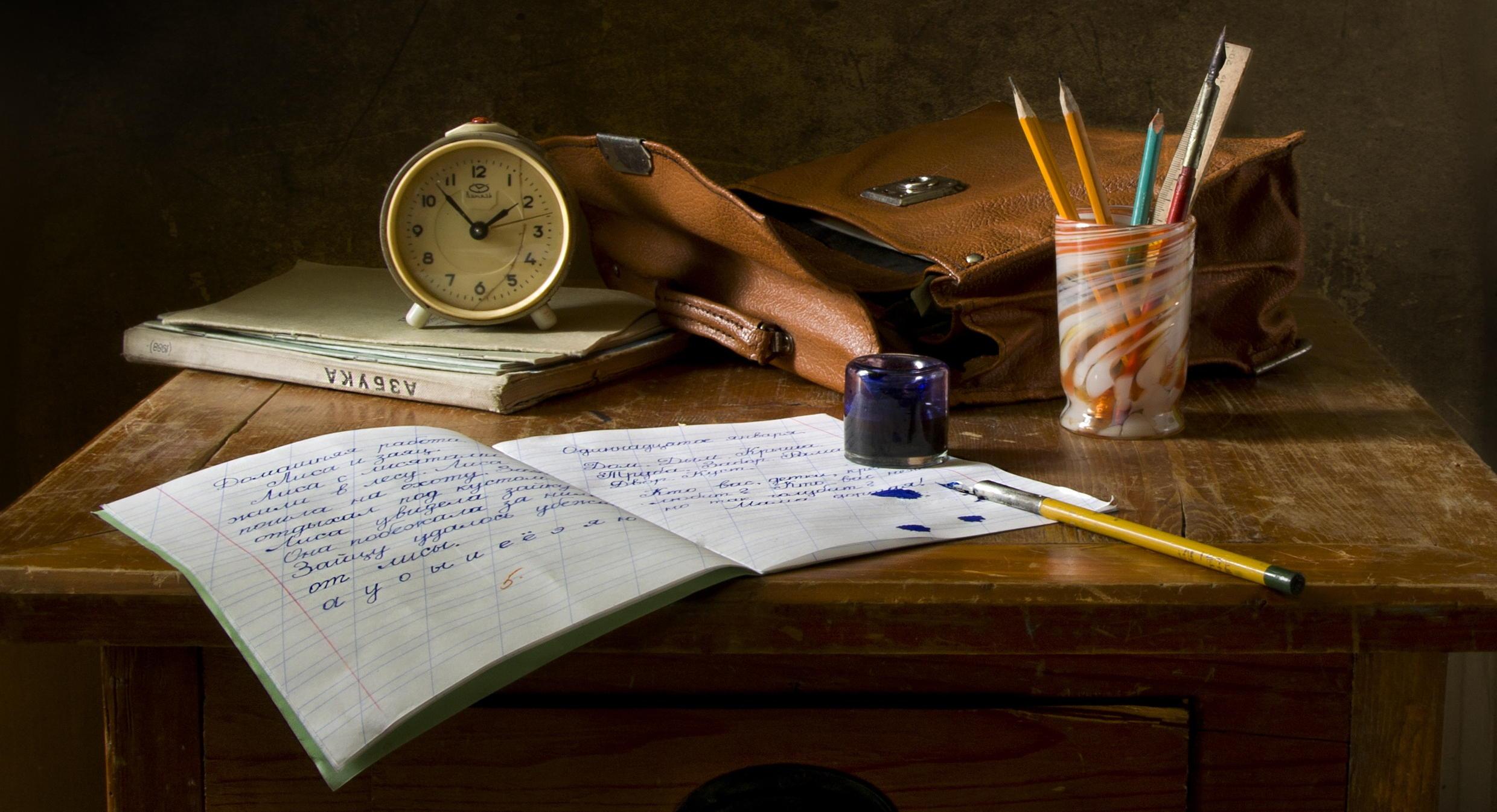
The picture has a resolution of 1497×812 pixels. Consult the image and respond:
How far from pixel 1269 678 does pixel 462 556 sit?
440 millimetres

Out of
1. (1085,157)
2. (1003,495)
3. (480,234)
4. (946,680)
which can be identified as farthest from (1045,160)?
(480,234)

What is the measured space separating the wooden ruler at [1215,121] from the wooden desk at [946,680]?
0.87ft

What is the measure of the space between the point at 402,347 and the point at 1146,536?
2.11 feet

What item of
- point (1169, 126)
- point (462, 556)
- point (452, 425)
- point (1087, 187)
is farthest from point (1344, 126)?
point (462, 556)

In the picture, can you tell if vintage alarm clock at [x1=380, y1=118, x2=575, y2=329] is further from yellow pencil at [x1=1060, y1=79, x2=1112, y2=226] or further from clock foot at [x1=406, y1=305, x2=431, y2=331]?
yellow pencil at [x1=1060, y1=79, x2=1112, y2=226]

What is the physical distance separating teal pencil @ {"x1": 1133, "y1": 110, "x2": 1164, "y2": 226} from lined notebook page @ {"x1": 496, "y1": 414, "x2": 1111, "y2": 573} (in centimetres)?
21

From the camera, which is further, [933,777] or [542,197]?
[542,197]

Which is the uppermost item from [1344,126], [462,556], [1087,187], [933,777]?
[1344,126]

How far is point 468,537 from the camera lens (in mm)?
722

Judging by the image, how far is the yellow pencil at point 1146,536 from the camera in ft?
2.14

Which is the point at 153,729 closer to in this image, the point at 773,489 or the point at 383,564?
the point at 383,564

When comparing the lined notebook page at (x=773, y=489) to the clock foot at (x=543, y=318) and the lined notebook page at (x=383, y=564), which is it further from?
the clock foot at (x=543, y=318)

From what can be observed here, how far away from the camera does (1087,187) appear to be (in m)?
0.90

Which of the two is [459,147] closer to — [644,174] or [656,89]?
[644,174]
